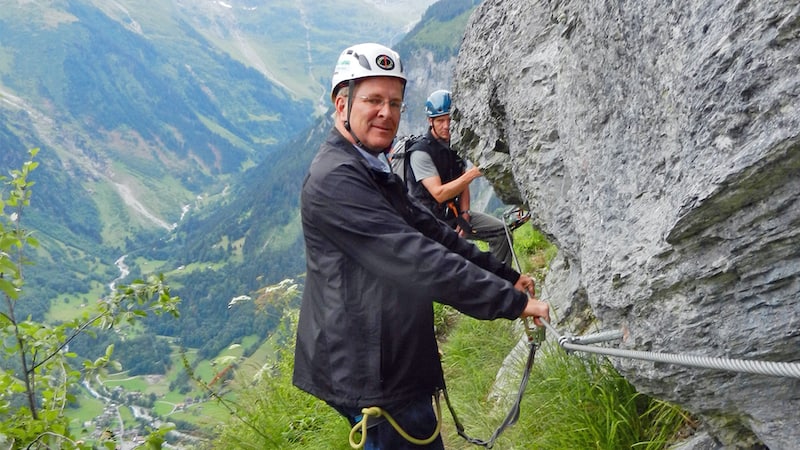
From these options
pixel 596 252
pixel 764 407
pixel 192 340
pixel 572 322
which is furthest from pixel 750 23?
pixel 192 340

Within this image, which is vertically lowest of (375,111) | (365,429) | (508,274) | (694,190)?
(365,429)

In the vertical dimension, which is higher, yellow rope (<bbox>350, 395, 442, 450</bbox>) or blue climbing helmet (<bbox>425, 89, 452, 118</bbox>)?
blue climbing helmet (<bbox>425, 89, 452, 118</bbox>)

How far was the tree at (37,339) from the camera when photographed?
142 inches

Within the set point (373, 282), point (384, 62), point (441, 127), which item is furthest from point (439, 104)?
point (373, 282)

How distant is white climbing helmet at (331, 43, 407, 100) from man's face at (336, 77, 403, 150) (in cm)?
5

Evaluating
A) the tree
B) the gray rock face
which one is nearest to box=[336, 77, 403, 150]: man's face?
the gray rock face

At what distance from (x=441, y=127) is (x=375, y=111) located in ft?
13.3

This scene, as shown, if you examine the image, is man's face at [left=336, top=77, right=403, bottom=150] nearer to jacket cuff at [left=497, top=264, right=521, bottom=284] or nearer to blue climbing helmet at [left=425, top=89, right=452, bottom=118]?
jacket cuff at [left=497, top=264, right=521, bottom=284]

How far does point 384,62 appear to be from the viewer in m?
3.75

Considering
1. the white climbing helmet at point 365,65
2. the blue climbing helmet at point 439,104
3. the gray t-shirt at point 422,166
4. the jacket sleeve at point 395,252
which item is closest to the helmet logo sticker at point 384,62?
the white climbing helmet at point 365,65

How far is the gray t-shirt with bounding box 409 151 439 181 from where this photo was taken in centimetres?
736

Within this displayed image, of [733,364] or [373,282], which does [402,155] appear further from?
[733,364]

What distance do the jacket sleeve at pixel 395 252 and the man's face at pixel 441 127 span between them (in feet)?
14.7

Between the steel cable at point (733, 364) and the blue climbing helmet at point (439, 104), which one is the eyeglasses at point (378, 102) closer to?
the steel cable at point (733, 364)
